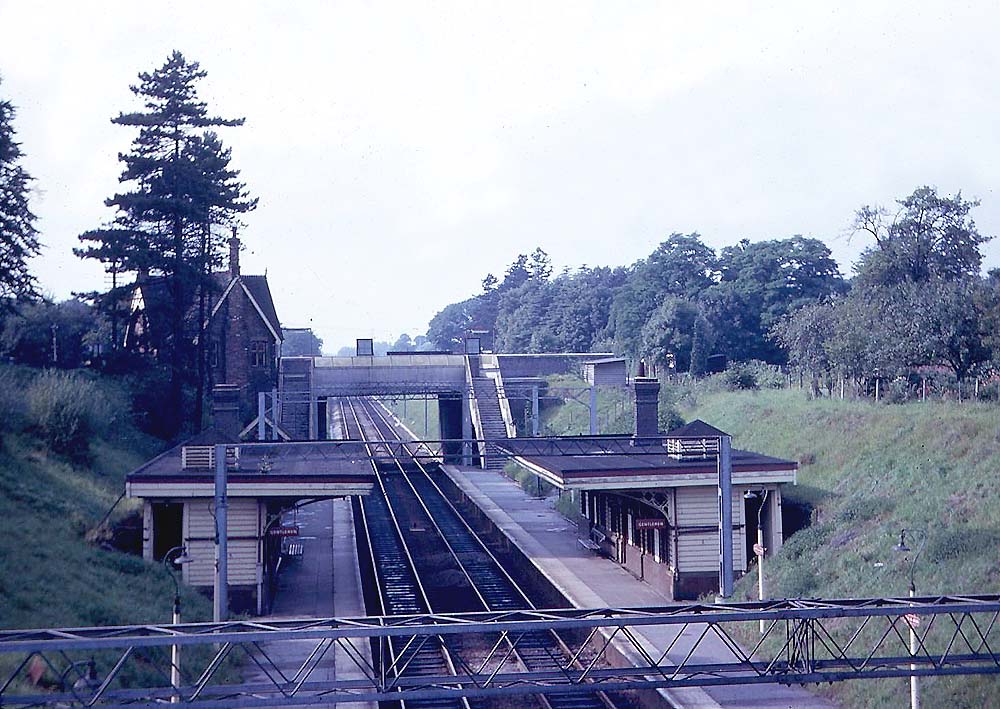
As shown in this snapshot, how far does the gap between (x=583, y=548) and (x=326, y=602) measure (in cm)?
892

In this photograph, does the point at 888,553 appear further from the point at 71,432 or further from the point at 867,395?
the point at 71,432

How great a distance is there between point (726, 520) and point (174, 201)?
2232cm

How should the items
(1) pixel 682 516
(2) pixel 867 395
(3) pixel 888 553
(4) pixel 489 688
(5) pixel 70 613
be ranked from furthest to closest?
(2) pixel 867 395 < (1) pixel 682 516 < (3) pixel 888 553 < (5) pixel 70 613 < (4) pixel 489 688

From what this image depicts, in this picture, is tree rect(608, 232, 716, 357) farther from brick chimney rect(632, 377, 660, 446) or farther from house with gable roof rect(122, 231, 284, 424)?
brick chimney rect(632, 377, 660, 446)

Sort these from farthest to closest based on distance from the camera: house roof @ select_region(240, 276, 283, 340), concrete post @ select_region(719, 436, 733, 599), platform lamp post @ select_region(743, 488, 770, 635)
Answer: house roof @ select_region(240, 276, 283, 340)
concrete post @ select_region(719, 436, 733, 599)
platform lamp post @ select_region(743, 488, 770, 635)

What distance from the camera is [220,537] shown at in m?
19.9

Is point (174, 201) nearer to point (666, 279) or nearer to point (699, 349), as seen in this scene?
point (699, 349)

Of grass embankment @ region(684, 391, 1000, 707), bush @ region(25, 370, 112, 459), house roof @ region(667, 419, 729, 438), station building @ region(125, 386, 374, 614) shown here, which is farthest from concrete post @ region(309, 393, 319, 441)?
house roof @ region(667, 419, 729, 438)

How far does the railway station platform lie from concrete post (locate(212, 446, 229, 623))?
23.4 ft

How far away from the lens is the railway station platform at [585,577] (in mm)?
15234

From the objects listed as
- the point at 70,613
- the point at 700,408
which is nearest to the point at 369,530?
the point at 700,408

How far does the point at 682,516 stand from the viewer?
2183cm

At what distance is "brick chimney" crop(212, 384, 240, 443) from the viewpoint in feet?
78.4

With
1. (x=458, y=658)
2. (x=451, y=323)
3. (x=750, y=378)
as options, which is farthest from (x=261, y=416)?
(x=451, y=323)
